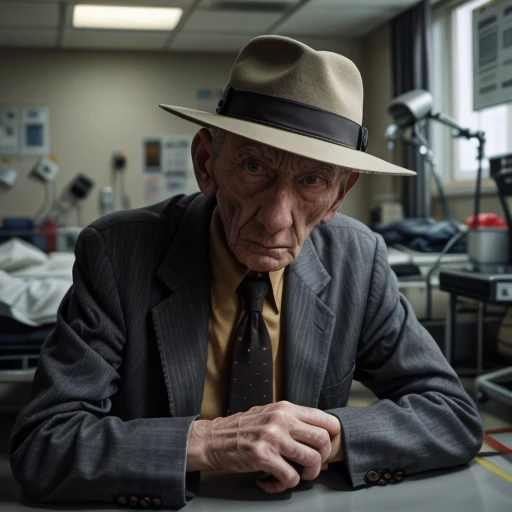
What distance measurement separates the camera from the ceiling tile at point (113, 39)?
5609 millimetres

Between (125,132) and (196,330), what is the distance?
5.50 m

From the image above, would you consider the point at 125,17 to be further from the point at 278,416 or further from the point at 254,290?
the point at 278,416

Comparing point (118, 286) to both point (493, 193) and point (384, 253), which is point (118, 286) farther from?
point (493, 193)

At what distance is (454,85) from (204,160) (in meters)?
4.36

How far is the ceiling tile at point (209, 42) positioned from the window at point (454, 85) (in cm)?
165

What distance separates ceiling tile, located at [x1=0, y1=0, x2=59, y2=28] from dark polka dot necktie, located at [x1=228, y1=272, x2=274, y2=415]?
14.3 ft

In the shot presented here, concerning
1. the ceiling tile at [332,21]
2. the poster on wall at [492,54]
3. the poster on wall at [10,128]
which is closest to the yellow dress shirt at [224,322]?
the poster on wall at [492,54]

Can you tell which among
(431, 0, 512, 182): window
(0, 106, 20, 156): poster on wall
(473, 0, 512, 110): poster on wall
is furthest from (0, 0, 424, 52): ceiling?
(473, 0, 512, 110): poster on wall

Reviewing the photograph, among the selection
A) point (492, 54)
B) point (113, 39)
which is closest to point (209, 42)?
point (113, 39)

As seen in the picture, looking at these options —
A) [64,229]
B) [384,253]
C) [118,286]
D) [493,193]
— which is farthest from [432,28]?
[118,286]

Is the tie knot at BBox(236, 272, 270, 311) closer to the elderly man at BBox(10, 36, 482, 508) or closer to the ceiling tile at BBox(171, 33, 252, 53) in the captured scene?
the elderly man at BBox(10, 36, 482, 508)

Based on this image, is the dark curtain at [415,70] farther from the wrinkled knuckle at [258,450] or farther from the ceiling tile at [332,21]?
the wrinkled knuckle at [258,450]

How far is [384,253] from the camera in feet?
4.04

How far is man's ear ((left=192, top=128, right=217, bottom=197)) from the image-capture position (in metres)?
1.06
